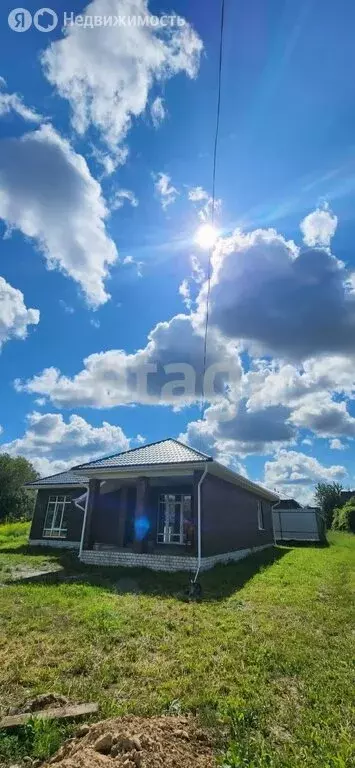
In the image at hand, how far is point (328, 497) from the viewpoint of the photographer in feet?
135

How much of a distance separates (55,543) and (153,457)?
27.4 feet

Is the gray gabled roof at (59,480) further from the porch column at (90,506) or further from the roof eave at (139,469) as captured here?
the roof eave at (139,469)

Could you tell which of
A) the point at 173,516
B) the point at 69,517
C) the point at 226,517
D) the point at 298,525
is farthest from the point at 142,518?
the point at 298,525

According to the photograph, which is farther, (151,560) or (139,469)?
(139,469)

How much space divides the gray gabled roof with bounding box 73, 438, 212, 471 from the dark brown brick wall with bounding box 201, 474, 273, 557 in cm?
113

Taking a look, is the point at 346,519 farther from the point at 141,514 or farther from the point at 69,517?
the point at 141,514

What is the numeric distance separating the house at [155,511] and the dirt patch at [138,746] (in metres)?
8.31

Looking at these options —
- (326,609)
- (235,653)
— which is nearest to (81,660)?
(235,653)

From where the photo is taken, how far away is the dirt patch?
2.67m

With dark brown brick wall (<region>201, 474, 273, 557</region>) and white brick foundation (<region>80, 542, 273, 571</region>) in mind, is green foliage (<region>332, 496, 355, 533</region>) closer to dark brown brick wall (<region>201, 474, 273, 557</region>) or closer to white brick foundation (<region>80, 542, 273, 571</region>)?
dark brown brick wall (<region>201, 474, 273, 557</region>)

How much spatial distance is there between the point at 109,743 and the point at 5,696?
161cm

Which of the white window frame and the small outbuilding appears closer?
the white window frame

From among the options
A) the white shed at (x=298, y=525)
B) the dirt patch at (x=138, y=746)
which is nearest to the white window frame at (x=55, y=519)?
the white shed at (x=298, y=525)

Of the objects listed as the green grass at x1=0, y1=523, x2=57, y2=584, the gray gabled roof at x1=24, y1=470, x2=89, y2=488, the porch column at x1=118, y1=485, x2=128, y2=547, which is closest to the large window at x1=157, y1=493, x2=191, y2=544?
the porch column at x1=118, y1=485, x2=128, y2=547
